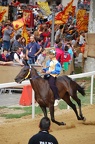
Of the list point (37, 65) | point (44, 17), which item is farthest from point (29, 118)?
point (44, 17)

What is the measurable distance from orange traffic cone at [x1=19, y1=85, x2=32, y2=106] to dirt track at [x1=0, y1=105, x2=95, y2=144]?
89 centimetres

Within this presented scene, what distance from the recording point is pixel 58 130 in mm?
12641

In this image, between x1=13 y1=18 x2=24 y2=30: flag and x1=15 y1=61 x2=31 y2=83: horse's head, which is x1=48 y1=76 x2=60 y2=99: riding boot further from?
x1=13 y1=18 x2=24 y2=30: flag

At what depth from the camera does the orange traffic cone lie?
1466 cm

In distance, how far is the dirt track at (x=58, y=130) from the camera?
11.4 m

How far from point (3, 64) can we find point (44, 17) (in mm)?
13587

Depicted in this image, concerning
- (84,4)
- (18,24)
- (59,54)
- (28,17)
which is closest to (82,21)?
(28,17)

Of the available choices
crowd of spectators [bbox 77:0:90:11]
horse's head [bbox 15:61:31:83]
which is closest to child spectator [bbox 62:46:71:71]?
horse's head [bbox 15:61:31:83]

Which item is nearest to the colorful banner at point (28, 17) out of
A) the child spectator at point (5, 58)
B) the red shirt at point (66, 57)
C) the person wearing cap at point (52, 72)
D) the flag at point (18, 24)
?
the flag at point (18, 24)

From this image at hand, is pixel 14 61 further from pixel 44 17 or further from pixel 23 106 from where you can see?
pixel 44 17

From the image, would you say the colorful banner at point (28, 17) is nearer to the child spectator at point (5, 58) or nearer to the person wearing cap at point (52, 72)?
the child spectator at point (5, 58)

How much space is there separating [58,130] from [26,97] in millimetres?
2482

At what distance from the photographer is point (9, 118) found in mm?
13773

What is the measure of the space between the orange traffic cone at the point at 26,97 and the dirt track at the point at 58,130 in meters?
0.89
